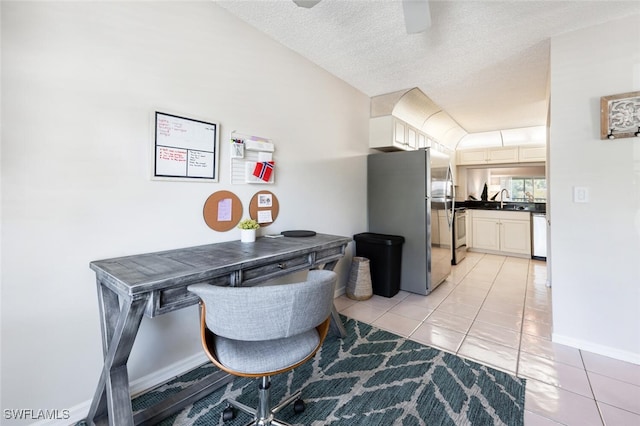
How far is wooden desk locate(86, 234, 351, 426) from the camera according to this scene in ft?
3.74

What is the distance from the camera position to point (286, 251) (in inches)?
66.2

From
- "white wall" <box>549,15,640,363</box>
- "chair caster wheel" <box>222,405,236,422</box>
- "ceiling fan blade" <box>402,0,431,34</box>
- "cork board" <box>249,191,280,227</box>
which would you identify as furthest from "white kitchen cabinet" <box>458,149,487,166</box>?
"chair caster wheel" <box>222,405,236,422</box>

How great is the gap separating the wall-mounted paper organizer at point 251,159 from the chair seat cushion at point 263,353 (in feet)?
4.07

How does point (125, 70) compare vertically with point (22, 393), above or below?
above

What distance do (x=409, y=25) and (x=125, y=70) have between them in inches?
67.8

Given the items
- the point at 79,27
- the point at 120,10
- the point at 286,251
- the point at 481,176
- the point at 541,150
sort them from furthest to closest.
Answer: the point at 481,176
the point at 541,150
the point at 286,251
the point at 120,10
the point at 79,27

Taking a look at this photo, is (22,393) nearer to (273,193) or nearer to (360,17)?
(273,193)

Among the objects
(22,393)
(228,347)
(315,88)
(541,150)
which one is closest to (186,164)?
(228,347)

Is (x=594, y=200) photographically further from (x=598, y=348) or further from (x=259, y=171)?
(x=259, y=171)

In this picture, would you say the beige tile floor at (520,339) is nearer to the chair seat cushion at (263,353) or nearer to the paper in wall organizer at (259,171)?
the chair seat cushion at (263,353)

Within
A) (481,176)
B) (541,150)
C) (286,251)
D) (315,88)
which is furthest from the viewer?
(481,176)

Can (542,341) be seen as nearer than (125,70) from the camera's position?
No

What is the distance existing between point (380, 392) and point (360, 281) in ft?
4.86

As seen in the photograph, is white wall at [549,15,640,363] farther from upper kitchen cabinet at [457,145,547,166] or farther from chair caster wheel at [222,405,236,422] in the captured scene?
upper kitchen cabinet at [457,145,547,166]
